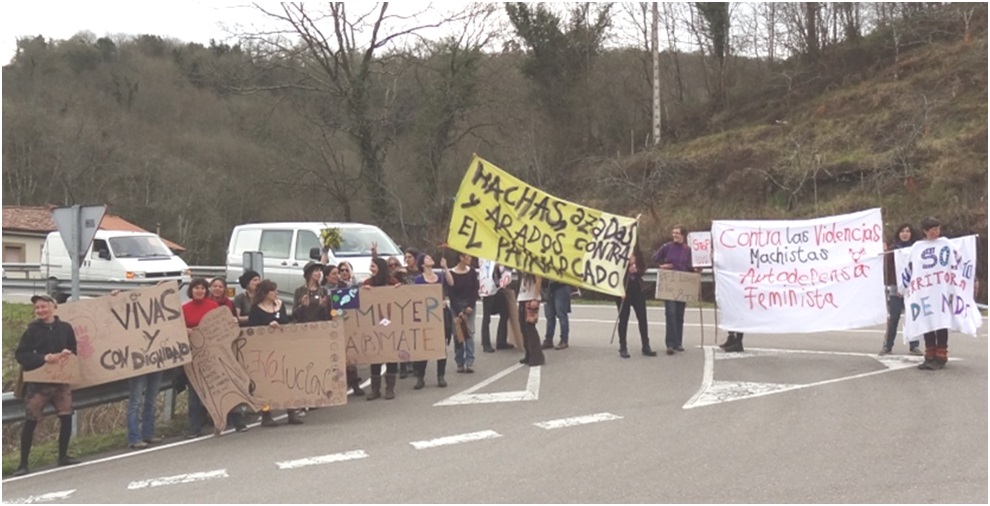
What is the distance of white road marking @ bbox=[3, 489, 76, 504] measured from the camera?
752cm

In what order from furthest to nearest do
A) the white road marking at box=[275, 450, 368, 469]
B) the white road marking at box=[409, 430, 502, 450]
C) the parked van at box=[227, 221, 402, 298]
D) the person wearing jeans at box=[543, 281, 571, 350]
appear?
the parked van at box=[227, 221, 402, 298] < the person wearing jeans at box=[543, 281, 571, 350] < the white road marking at box=[409, 430, 502, 450] < the white road marking at box=[275, 450, 368, 469]

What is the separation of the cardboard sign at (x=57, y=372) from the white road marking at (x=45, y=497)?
1464mm

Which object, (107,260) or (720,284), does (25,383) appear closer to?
(720,284)

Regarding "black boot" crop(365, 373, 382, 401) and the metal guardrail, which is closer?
the metal guardrail

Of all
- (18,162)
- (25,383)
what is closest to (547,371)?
(25,383)

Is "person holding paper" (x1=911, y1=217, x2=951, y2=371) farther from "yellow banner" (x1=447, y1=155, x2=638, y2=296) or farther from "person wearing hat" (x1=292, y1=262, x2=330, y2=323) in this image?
"person wearing hat" (x1=292, y1=262, x2=330, y2=323)

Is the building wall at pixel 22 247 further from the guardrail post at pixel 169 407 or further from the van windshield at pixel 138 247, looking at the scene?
the guardrail post at pixel 169 407

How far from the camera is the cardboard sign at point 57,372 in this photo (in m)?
8.82

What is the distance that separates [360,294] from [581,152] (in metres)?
35.6

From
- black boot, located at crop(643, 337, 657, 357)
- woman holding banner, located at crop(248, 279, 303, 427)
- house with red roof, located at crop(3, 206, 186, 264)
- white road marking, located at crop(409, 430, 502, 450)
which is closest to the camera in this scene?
white road marking, located at crop(409, 430, 502, 450)

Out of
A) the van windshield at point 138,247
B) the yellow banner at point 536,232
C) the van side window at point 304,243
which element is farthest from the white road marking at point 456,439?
the van windshield at point 138,247

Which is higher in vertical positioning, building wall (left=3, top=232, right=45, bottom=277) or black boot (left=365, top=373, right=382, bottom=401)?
building wall (left=3, top=232, right=45, bottom=277)

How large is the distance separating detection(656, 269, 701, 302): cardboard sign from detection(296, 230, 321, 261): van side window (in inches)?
298

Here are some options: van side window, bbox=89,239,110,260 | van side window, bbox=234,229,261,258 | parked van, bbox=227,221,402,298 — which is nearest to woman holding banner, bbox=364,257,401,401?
parked van, bbox=227,221,402,298
